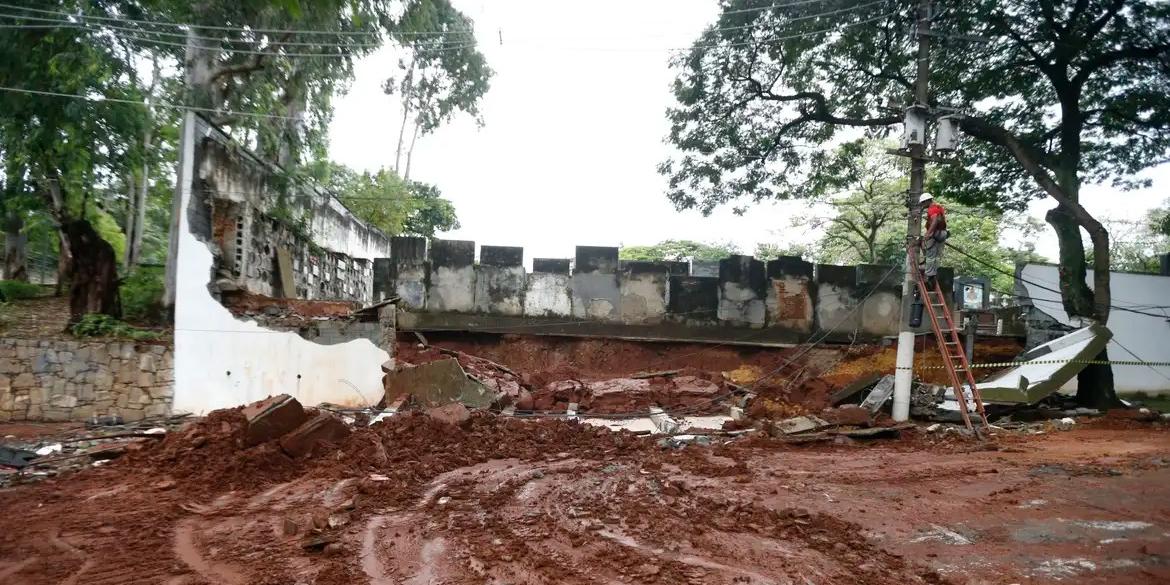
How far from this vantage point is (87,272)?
10.5 meters

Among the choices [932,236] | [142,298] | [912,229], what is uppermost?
[912,229]

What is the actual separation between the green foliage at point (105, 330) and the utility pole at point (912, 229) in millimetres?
11465

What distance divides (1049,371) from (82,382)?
1511cm

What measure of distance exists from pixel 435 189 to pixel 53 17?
17390 millimetres

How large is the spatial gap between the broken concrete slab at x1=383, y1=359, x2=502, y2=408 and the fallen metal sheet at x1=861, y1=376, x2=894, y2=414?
5.77 meters

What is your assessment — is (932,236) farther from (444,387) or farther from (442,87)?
(442,87)

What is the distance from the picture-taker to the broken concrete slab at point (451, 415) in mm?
7953

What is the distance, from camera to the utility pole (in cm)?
897

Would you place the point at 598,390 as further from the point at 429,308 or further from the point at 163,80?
the point at 163,80

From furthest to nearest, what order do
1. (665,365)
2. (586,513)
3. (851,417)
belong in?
1. (665,365)
2. (851,417)
3. (586,513)

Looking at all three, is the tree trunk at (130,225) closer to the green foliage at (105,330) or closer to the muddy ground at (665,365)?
the green foliage at (105,330)

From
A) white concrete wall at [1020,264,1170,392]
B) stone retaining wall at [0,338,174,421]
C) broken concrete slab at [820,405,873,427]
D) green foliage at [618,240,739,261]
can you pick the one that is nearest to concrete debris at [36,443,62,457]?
stone retaining wall at [0,338,174,421]

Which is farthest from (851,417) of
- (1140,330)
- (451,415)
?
(1140,330)

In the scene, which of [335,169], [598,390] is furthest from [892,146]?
[335,169]
